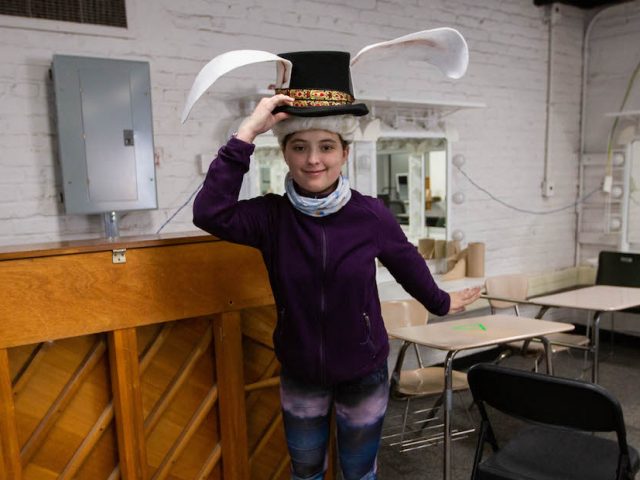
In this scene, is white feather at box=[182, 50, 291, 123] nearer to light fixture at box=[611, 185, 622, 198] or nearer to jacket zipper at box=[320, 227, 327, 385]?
jacket zipper at box=[320, 227, 327, 385]

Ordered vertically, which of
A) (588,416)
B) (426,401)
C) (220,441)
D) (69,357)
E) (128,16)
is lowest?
(426,401)

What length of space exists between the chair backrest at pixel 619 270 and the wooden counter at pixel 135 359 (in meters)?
3.54

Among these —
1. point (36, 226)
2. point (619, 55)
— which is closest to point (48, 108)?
point (36, 226)

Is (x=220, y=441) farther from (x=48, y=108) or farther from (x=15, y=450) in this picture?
(x=48, y=108)

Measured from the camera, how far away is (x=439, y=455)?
2998mm

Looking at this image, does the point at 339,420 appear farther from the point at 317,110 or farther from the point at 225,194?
the point at 317,110

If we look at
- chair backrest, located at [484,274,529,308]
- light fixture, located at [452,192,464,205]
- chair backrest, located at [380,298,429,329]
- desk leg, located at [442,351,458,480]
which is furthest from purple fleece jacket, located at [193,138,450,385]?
light fixture, located at [452,192,464,205]

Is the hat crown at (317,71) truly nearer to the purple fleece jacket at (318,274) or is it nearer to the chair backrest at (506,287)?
the purple fleece jacket at (318,274)

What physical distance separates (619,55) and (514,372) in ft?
13.7

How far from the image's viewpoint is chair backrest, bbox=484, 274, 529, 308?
12.9 feet

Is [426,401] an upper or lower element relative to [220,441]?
lower

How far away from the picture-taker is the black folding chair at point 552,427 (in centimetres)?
169

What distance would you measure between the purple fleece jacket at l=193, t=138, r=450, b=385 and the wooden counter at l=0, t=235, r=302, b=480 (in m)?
0.33

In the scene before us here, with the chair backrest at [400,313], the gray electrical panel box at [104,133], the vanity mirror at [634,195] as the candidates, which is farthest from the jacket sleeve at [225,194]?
the vanity mirror at [634,195]
